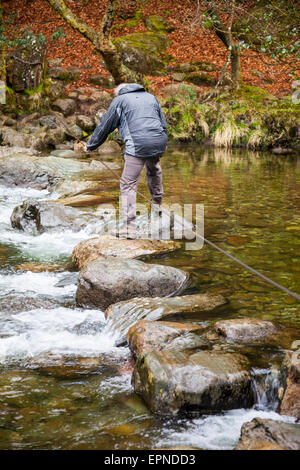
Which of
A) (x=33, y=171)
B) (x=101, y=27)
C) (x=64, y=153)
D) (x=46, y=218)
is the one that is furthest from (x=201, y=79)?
(x=46, y=218)

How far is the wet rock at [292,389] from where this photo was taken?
3.10 metres

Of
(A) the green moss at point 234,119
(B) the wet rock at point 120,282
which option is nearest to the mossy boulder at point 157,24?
(A) the green moss at point 234,119

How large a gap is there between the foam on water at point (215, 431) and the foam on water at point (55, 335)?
1103 mm

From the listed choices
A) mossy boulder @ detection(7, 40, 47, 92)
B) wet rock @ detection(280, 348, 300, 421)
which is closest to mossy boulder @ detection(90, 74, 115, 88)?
mossy boulder @ detection(7, 40, 47, 92)

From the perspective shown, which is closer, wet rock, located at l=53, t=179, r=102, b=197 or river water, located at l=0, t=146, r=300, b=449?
river water, located at l=0, t=146, r=300, b=449

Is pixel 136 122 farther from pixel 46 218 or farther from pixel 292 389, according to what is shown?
pixel 292 389

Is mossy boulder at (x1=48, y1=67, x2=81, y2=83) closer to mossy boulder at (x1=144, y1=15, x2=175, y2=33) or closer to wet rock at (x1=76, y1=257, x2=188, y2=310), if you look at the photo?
mossy boulder at (x1=144, y1=15, x2=175, y2=33)

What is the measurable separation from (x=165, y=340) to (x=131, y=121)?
342cm

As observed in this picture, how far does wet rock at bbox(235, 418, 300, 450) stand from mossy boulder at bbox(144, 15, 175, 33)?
79.2 ft

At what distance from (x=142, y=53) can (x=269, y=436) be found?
2092 centimetres

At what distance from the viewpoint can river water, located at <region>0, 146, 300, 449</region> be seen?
2.98 metres

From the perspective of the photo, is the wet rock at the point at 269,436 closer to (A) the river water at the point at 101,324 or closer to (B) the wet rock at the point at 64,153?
(A) the river water at the point at 101,324

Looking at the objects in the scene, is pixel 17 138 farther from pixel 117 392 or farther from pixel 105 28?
pixel 117 392

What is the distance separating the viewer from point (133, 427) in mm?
3018
